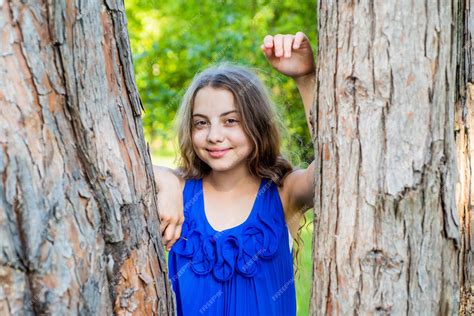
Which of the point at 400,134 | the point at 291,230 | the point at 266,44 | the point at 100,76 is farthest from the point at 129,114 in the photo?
the point at 291,230

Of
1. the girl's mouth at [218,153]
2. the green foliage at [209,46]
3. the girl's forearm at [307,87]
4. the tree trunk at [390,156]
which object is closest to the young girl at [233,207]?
the girl's mouth at [218,153]

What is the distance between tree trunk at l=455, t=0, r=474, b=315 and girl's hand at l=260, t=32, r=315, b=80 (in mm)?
518

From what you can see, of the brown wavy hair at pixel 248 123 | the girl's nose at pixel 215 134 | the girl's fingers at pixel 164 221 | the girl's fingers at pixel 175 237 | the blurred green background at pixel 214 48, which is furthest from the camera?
the blurred green background at pixel 214 48

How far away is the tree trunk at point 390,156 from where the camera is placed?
1483 millimetres

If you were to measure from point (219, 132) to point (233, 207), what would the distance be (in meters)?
0.35

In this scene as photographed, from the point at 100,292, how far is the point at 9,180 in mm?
392

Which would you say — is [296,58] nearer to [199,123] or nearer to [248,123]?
[248,123]

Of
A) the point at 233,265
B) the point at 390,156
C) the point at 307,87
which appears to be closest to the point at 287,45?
the point at 307,87

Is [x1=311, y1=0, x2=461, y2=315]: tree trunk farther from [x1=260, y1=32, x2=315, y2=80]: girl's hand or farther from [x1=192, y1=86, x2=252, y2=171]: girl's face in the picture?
[x1=192, y1=86, x2=252, y2=171]: girl's face

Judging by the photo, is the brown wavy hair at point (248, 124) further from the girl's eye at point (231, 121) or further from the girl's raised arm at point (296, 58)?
the girl's raised arm at point (296, 58)

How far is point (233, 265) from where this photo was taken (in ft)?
7.64

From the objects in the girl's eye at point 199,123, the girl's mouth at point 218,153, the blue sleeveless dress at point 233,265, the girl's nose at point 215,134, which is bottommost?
the blue sleeveless dress at point 233,265

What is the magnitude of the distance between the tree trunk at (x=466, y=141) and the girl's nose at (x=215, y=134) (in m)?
0.89

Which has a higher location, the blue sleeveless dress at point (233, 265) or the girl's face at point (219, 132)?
the girl's face at point (219, 132)
